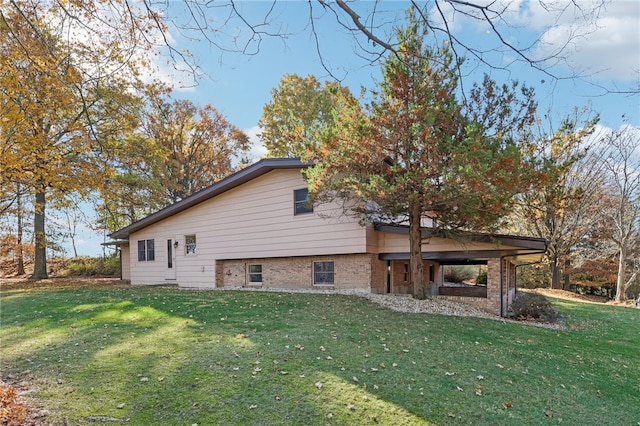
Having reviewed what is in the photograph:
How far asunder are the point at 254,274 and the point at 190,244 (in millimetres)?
3639

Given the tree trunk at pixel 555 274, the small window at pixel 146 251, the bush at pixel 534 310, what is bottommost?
the tree trunk at pixel 555 274

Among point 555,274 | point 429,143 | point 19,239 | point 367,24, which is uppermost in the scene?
point 429,143

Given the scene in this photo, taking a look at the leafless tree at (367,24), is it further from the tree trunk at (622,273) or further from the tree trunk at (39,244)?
the tree trunk at (622,273)

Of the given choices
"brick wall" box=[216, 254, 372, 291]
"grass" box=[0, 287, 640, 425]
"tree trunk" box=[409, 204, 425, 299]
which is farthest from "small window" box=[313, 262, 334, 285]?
"grass" box=[0, 287, 640, 425]

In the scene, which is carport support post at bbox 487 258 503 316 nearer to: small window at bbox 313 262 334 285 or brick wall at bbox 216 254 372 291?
brick wall at bbox 216 254 372 291

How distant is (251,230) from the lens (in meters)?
15.2

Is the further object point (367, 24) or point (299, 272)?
point (299, 272)

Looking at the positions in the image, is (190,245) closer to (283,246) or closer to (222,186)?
(222,186)

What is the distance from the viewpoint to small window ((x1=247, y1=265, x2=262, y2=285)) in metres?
15.6

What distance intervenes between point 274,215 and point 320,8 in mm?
11445

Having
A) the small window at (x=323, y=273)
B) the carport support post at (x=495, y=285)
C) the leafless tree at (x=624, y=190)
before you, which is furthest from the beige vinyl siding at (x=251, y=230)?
the leafless tree at (x=624, y=190)

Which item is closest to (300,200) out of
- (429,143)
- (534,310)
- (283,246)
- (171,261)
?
(283,246)

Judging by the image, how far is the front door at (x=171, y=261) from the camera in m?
17.7

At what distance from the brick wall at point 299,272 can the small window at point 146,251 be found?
4269mm
